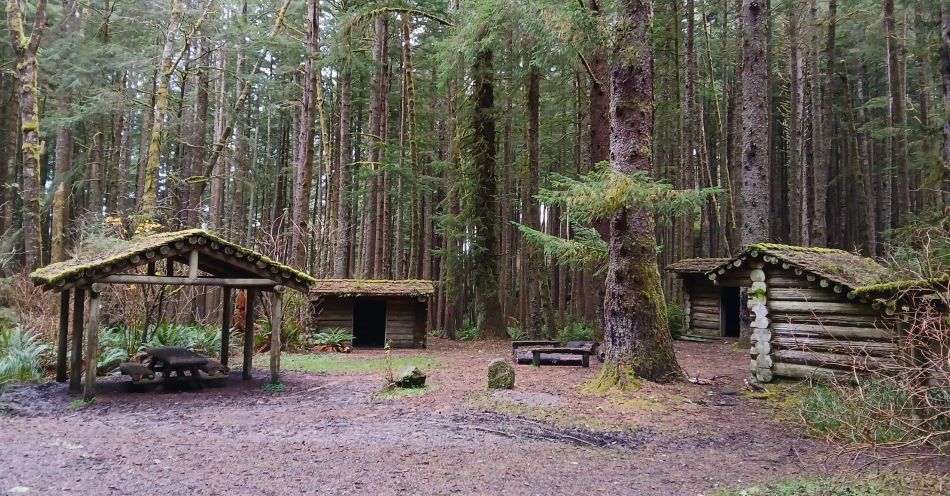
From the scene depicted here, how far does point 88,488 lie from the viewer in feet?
15.5

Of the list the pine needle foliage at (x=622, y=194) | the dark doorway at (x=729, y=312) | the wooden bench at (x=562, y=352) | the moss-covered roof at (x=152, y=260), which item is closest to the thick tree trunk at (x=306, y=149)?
the moss-covered roof at (x=152, y=260)

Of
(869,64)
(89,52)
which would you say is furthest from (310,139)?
(869,64)

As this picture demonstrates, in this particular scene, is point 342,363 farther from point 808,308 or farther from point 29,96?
point 808,308

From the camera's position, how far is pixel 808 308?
9.16 m

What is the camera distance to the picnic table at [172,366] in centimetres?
986

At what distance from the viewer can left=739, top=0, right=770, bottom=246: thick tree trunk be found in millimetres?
12664

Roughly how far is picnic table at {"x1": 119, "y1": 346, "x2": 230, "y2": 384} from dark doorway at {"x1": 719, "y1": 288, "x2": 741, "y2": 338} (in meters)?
16.1

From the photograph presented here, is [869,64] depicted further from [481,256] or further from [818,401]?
[818,401]

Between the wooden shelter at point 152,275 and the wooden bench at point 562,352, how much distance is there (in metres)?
5.46

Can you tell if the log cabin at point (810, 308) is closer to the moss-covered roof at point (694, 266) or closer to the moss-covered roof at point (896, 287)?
the moss-covered roof at point (896, 287)

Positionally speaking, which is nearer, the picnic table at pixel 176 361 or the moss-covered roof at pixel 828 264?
the moss-covered roof at pixel 828 264

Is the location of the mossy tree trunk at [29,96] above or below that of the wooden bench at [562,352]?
above

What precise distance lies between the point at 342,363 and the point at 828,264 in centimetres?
1090

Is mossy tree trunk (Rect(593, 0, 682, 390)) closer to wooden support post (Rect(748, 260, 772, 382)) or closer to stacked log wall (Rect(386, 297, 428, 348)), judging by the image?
wooden support post (Rect(748, 260, 772, 382))
